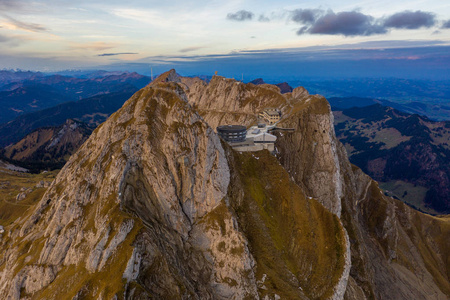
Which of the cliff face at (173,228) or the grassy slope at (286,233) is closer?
the cliff face at (173,228)

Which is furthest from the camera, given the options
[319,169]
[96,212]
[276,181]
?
[319,169]

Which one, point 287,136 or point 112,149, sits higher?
point 112,149

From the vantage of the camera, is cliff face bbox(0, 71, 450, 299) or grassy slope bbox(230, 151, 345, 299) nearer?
cliff face bbox(0, 71, 450, 299)

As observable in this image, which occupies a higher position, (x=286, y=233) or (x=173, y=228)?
(x=173, y=228)

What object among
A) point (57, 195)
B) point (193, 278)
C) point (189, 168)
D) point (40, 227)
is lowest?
point (193, 278)

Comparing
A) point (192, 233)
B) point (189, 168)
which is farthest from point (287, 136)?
point (192, 233)

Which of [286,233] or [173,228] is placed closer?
[173,228]

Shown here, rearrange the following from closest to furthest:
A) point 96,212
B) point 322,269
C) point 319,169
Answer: point 96,212, point 322,269, point 319,169

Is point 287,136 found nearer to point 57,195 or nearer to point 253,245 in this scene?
point 253,245
